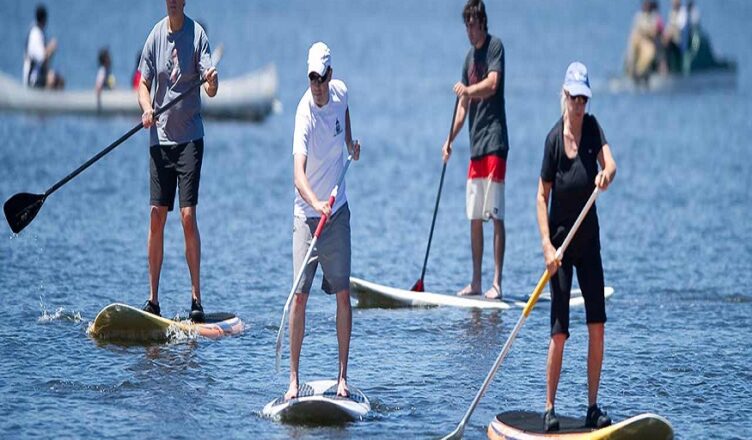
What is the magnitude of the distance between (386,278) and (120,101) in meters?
14.3

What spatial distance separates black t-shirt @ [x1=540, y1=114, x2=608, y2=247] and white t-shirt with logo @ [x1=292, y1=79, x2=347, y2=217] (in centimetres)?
139

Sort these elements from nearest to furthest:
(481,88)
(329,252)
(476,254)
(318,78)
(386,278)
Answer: (318,78) → (329,252) → (481,88) → (476,254) → (386,278)

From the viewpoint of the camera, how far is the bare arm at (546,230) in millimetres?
8867

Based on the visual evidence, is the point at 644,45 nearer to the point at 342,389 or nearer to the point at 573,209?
the point at 342,389

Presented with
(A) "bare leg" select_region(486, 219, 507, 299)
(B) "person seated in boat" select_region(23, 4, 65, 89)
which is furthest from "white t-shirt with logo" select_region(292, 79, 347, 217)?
(B) "person seated in boat" select_region(23, 4, 65, 89)

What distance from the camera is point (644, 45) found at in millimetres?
36656

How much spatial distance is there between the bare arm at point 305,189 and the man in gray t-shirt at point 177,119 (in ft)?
7.28

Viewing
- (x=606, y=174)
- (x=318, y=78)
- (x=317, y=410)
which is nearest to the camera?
(x=606, y=174)

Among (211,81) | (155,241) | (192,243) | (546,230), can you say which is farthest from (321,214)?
(155,241)

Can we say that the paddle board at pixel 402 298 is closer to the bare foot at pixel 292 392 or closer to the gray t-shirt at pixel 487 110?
the gray t-shirt at pixel 487 110

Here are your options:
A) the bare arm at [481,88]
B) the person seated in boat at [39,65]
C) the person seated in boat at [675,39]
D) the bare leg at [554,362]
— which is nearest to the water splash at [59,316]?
the bare arm at [481,88]

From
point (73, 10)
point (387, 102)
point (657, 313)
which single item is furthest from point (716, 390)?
point (73, 10)

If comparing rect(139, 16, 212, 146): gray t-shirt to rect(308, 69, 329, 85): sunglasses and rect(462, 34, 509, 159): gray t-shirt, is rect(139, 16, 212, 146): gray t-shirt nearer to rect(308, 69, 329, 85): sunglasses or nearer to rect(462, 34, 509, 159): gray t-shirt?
rect(308, 69, 329, 85): sunglasses

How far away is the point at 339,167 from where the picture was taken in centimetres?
973
